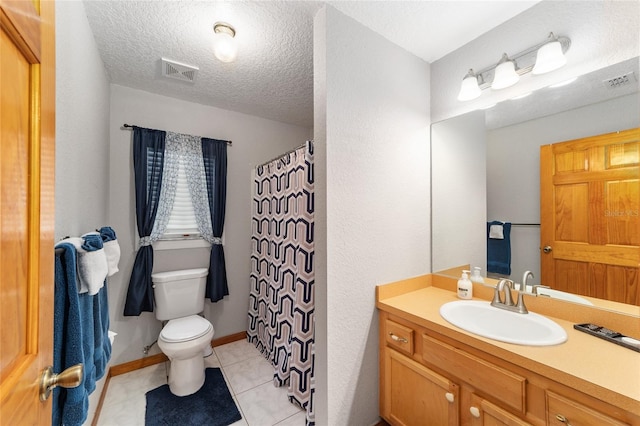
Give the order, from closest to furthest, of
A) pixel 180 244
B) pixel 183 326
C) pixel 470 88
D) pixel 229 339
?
pixel 470 88 → pixel 183 326 → pixel 180 244 → pixel 229 339

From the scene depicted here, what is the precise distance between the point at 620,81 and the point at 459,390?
1575 mm

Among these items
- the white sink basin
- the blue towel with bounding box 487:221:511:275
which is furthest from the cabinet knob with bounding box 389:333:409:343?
the blue towel with bounding box 487:221:511:275

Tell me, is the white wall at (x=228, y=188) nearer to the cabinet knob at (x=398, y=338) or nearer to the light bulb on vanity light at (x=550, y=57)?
the cabinet knob at (x=398, y=338)

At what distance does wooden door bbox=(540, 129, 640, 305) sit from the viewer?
111cm

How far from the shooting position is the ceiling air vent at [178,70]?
Result: 1.82 metres

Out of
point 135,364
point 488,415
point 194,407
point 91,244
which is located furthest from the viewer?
point 135,364

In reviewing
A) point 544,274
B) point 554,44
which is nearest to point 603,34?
point 554,44

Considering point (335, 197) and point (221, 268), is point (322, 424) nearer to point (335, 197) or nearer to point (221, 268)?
point (335, 197)

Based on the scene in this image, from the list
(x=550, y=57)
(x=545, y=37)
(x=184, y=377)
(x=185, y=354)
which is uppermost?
(x=545, y=37)

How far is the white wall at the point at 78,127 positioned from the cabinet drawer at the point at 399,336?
63.6 inches

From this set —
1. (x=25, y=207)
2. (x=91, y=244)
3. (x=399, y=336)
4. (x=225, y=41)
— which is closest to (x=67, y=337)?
(x=91, y=244)

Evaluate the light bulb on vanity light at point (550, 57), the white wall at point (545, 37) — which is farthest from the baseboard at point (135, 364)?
the light bulb on vanity light at point (550, 57)

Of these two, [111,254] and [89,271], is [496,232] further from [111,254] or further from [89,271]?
[111,254]

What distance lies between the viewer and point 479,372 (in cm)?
108
